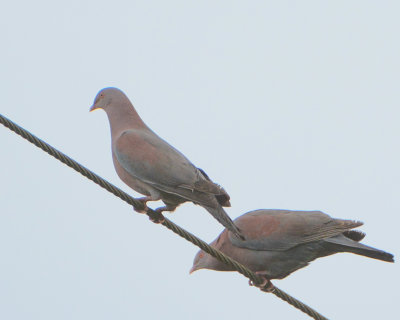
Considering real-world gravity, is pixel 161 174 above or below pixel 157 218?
above

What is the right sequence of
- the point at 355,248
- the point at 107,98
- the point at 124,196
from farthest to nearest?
the point at 107,98, the point at 355,248, the point at 124,196

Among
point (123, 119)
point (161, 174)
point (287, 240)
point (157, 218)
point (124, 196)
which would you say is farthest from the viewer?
point (123, 119)

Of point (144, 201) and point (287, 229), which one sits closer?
point (144, 201)

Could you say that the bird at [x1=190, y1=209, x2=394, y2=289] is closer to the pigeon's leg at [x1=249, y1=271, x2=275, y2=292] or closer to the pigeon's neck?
the pigeon's leg at [x1=249, y1=271, x2=275, y2=292]

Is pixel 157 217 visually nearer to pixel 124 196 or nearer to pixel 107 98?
pixel 124 196

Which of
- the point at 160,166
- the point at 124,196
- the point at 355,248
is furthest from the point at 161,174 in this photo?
the point at 355,248

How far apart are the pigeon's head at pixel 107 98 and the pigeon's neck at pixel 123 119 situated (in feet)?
0.38

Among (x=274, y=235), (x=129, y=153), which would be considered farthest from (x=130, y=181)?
(x=274, y=235)

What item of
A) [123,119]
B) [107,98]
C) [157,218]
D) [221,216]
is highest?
[107,98]

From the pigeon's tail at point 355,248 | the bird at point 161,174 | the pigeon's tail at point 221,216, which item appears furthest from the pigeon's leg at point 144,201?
the pigeon's tail at point 355,248

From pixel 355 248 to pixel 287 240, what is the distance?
62cm

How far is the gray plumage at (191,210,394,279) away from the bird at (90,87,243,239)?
23 centimetres

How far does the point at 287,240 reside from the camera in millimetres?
7105

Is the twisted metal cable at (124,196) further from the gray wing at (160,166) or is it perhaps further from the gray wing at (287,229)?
the gray wing at (287,229)
